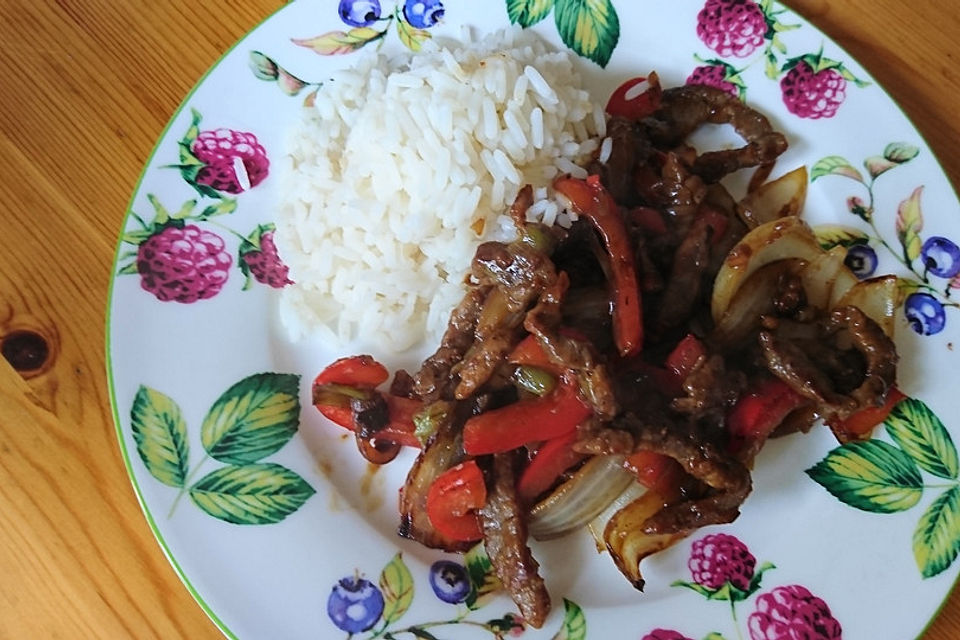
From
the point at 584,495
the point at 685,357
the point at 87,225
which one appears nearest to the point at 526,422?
the point at 584,495

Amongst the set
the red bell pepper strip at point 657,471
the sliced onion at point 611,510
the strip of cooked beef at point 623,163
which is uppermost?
the strip of cooked beef at point 623,163

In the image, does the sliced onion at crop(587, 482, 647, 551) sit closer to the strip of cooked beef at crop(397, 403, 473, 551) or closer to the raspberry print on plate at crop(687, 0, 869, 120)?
the strip of cooked beef at crop(397, 403, 473, 551)

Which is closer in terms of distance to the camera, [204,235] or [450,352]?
[450,352]

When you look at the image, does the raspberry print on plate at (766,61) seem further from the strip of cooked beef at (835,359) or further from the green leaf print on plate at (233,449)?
the green leaf print on plate at (233,449)

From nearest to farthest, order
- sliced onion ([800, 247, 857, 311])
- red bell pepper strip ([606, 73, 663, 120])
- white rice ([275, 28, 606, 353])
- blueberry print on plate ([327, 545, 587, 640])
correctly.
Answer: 1. blueberry print on plate ([327, 545, 587, 640])
2. sliced onion ([800, 247, 857, 311])
3. white rice ([275, 28, 606, 353])
4. red bell pepper strip ([606, 73, 663, 120])

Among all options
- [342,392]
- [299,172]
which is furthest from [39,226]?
[342,392]

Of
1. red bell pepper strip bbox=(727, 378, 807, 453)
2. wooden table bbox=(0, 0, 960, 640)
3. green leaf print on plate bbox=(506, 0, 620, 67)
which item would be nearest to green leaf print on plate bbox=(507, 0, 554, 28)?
green leaf print on plate bbox=(506, 0, 620, 67)

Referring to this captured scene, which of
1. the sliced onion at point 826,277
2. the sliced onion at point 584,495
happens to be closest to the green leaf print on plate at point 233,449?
the sliced onion at point 584,495

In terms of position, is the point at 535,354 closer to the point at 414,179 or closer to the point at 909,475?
the point at 414,179
